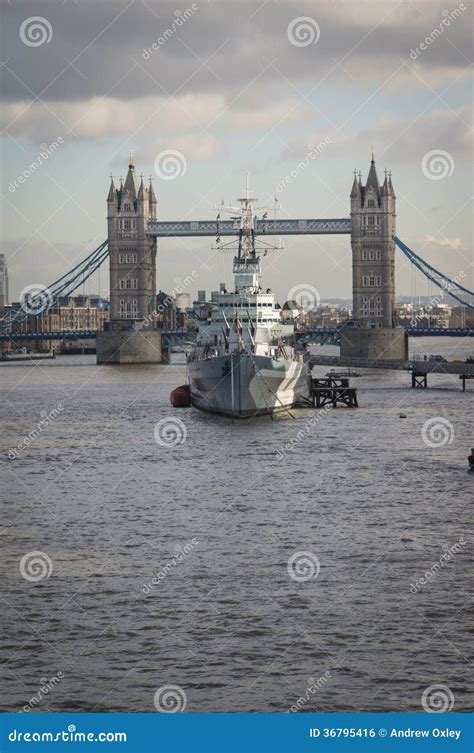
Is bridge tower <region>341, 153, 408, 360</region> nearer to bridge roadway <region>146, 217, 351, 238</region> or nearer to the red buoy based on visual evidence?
bridge roadway <region>146, 217, 351, 238</region>

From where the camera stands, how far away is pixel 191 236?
447 feet

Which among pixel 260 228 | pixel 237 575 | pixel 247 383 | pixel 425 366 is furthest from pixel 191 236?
pixel 237 575

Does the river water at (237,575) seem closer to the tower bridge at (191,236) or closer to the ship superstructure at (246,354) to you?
the ship superstructure at (246,354)

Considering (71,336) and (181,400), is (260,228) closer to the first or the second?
(71,336)

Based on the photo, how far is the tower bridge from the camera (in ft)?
426

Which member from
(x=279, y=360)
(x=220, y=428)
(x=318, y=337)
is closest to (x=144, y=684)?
(x=220, y=428)

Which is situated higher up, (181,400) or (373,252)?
(373,252)

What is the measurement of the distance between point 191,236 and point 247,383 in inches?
3298

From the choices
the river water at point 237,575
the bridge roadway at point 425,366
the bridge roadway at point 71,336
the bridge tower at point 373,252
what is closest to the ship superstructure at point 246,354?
the river water at point 237,575

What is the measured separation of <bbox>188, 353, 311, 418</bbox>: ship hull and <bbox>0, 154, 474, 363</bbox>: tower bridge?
67470 millimetres

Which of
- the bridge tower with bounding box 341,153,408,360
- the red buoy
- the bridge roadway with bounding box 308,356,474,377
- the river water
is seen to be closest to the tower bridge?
the bridge tower with bounding box 341,153,408,360

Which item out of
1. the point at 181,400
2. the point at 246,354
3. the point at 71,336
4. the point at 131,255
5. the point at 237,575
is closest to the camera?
the point at 237,575

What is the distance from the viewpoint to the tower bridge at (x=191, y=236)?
12988 cm

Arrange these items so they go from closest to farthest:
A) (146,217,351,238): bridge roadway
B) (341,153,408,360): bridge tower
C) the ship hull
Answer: the ship hull, (146,217,351,238): bridge roadway, (341,153,408,360): bridge tower
